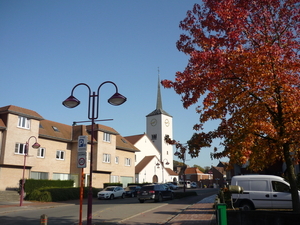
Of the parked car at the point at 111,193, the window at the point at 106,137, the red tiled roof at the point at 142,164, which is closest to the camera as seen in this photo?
the parked car at the point at 111,193

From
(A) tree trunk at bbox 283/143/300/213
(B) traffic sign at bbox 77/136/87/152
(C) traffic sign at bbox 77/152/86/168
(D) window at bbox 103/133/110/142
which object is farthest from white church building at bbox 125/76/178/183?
(A) tree trunk at bbox 283/143/300/213

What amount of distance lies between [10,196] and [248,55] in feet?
81.8

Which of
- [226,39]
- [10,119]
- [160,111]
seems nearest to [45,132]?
[10,119]

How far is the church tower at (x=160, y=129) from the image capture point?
81625 mm

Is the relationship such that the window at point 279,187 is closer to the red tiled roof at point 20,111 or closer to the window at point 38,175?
the red tiled roof at point 20,111

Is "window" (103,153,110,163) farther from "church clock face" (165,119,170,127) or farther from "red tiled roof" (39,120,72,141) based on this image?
"church clock face" (165,119,170,127)

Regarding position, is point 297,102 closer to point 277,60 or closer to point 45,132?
point 277,60

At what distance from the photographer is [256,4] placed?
1073 centimetres

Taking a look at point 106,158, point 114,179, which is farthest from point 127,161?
point 106,158

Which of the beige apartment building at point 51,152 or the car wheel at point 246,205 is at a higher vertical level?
the beige apartment building at point 51,152

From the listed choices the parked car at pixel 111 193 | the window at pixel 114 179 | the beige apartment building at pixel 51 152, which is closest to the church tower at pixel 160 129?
the beige apartment building at pixel 51 152

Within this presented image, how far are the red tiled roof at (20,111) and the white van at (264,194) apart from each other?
2283cm

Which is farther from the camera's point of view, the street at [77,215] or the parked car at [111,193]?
the parked car at [111,193]

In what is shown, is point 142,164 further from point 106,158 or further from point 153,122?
point 153,122
